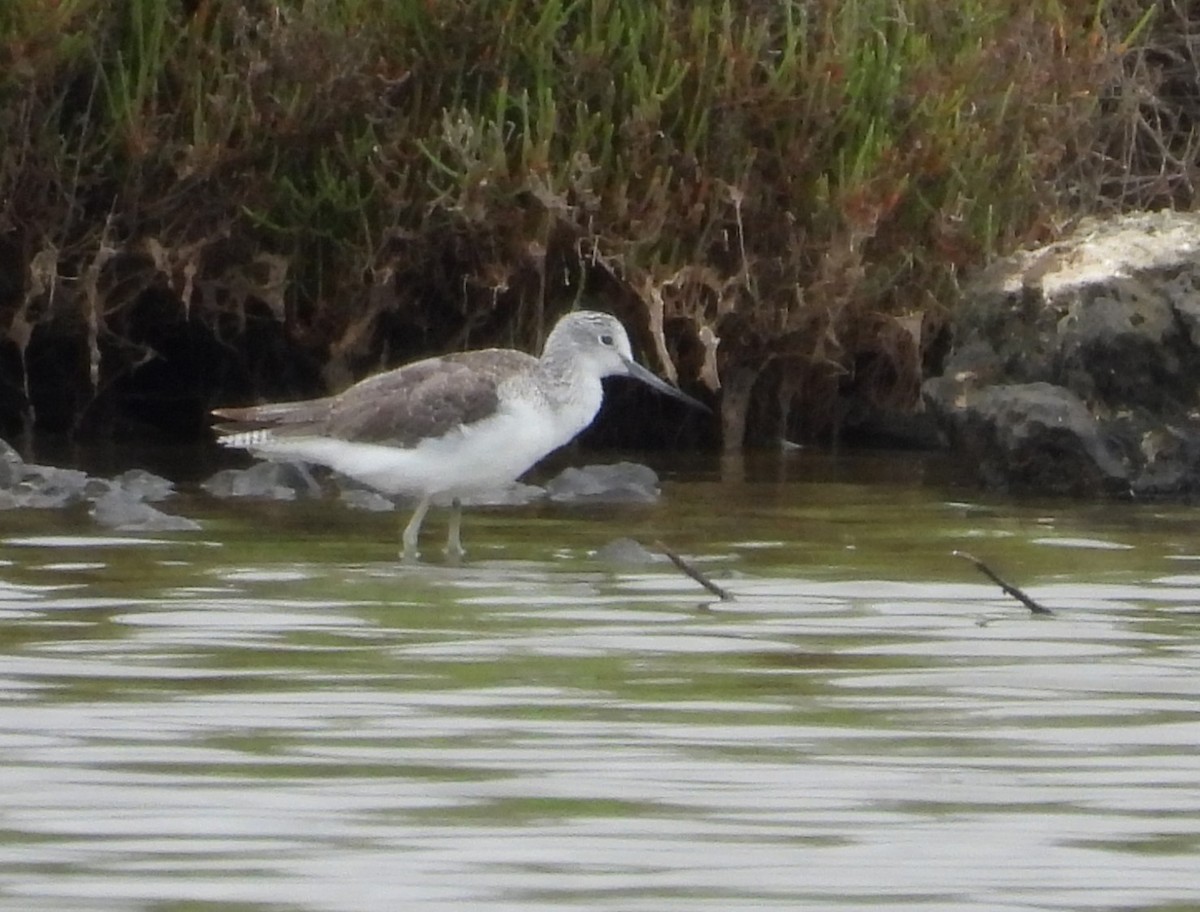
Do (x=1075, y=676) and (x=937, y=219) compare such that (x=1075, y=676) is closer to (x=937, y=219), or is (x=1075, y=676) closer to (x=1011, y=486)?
(x=1011, y=486)

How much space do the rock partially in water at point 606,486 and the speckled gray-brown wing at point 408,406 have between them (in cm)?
105

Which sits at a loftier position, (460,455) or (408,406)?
(408,406)

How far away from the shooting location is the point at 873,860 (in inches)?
205

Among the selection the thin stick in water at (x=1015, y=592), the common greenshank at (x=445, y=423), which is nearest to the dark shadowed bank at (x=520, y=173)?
the common greenshank at (x=445, y=423)

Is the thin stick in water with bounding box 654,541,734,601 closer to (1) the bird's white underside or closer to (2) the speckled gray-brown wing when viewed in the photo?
(1) the bird's white underside

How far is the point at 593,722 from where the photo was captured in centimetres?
664

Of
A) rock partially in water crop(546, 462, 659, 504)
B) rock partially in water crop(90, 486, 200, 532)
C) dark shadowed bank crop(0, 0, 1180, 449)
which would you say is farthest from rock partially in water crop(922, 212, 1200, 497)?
rock partially in water crop(90, 486, 200, 532)

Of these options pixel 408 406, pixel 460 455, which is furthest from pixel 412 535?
pixel 408 406

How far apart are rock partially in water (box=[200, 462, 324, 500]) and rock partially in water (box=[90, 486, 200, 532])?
1065 mm

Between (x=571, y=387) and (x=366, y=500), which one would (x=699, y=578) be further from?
(x=366, y=500)

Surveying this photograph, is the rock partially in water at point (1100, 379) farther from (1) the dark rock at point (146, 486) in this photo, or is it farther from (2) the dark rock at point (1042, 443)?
(1) the dark rock at point (146, 486)

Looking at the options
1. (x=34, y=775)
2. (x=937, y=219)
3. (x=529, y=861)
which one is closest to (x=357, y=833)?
(x=529, y=861)

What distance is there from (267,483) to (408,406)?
1.53m

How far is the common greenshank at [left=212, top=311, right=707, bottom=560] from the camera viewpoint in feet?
35.0
